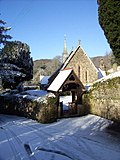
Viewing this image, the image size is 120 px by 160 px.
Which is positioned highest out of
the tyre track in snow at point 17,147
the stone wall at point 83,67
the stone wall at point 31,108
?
the stone wall at point 83,67

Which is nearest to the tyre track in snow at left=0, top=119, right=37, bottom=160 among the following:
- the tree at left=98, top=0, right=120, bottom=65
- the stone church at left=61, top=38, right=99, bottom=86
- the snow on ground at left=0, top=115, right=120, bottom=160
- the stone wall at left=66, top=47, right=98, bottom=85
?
the snow on ground at left=0, top=115, right=120, bottom=160

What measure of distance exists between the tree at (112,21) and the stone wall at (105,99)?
8.34 feet

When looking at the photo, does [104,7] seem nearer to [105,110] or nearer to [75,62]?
[105,110]

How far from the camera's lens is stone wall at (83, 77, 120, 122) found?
16781mm

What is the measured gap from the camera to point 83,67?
4094 cm

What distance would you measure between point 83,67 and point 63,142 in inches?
1138

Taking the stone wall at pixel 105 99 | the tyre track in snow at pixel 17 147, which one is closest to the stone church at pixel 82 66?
the stone wall at pixel 105 99

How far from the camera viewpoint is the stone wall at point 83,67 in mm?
40213

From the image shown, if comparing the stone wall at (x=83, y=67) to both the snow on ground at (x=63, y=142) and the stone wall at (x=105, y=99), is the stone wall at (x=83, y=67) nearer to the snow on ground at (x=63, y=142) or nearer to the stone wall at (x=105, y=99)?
the stone wall at (x=105, y=99)

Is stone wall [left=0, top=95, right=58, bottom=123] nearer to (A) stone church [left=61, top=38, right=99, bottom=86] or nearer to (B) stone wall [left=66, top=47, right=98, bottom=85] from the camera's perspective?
(A) stone church [left=61, top=38, right=99, bottom=86]

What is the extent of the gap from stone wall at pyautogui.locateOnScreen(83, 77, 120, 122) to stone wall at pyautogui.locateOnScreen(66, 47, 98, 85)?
63.4 feet

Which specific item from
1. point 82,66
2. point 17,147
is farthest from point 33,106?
point 82,66

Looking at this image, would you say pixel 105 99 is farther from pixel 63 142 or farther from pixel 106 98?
pixel 63 142

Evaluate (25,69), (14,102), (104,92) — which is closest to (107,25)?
(104,92)
